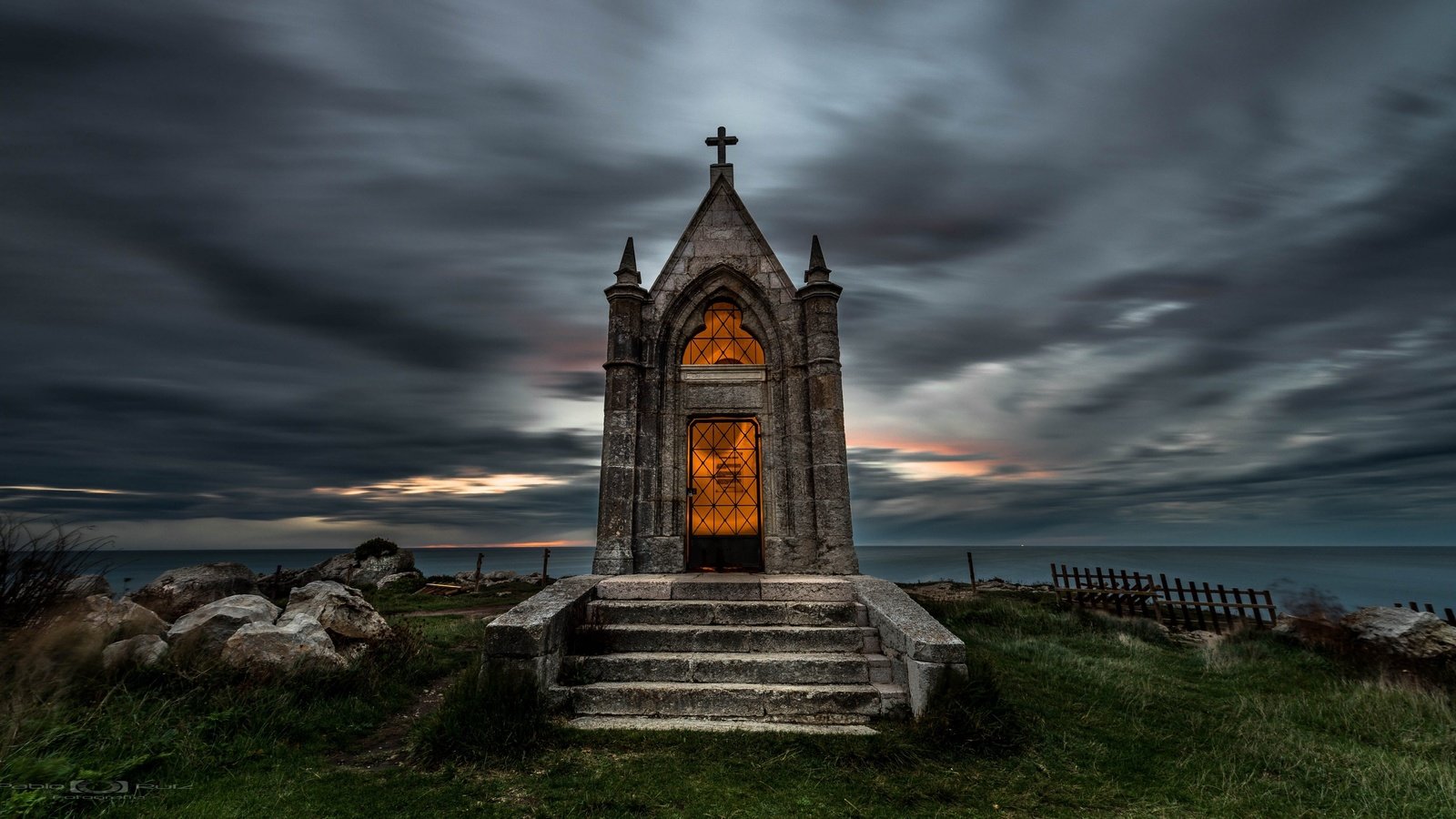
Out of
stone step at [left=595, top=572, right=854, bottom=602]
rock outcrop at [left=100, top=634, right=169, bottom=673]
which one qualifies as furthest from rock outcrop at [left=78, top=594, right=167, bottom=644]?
stone step at [left=595, top=572, right=854, bottom=602]

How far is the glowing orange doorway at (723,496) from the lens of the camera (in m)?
10.2

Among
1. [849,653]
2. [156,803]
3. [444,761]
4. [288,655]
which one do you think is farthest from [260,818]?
[849,653]

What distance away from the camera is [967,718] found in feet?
17.0

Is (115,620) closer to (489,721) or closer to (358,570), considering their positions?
(489,721)

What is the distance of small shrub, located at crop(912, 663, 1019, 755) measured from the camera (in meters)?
5.09

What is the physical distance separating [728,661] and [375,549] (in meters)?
26.3

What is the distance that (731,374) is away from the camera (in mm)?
10156

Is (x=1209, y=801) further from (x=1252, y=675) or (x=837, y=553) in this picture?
(x=1252, y=675)

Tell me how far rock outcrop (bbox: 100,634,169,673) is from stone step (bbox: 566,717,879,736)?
4.27 m

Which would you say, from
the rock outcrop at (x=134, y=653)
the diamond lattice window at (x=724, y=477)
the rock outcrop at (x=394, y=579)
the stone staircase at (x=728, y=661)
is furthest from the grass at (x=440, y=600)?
the stone staircase at (x=728, y=661)

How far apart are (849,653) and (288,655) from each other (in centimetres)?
610

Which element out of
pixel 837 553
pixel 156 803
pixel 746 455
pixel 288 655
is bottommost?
pixel 156 803

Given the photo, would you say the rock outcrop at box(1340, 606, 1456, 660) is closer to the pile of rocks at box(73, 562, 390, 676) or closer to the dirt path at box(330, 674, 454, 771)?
the dirt path at box(330, 674, 454, 771)

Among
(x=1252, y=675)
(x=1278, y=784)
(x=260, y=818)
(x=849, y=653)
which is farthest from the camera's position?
(x=1252, y=675)
